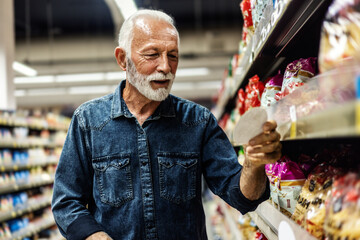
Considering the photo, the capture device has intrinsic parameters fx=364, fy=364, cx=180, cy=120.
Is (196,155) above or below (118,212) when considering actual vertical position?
above

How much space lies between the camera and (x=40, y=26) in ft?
33.7

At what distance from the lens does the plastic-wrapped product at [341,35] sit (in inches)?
25.1

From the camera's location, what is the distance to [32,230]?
5.18 metres

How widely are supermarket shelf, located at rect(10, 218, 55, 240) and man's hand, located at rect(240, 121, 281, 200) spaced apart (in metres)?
4.10

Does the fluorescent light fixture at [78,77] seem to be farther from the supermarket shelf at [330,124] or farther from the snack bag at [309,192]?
the supermarket shelf at [330,124]

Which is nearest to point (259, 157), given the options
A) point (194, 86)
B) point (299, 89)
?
point (299, 89)

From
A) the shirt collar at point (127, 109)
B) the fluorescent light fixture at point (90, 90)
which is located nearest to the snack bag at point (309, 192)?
the shirt collar at point (127, 109)

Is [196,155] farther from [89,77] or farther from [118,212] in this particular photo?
[89,77]

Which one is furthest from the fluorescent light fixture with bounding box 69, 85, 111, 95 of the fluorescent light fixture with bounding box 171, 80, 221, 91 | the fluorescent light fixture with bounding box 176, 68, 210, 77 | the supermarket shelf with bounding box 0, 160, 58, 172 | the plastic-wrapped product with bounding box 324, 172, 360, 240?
the plastic-wrapped product with bounding box 324, 172, 360, 240

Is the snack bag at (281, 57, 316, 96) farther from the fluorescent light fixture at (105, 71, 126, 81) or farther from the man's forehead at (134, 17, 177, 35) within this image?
the fluorescent light fixture at (105, 71, 126, 81)

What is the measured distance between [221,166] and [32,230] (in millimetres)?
4523

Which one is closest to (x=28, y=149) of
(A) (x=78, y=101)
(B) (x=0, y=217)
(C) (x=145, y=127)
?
(B) (x=0, y=217)

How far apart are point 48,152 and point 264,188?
5819 mm

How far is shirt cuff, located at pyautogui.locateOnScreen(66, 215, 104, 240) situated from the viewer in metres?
1.37
